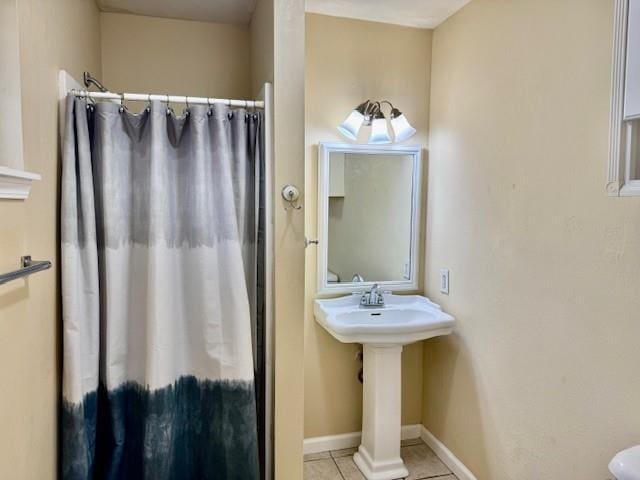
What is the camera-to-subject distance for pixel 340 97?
2.44m

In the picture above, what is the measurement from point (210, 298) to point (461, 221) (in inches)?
54.1

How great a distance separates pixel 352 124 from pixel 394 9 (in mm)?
648

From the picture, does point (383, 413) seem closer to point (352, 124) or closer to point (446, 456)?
point (446, 456)

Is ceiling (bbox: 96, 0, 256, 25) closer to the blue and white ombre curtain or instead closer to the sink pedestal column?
the blue and white ombre curtain

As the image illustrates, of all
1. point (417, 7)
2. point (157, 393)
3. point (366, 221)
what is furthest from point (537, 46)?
point (157, 393)

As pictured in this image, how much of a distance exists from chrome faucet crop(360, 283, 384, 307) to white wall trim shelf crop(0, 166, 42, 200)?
1.72 meters

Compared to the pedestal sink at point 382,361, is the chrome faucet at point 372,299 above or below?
above

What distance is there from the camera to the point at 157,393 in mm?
1681

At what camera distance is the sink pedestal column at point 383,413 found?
2283 millimetres

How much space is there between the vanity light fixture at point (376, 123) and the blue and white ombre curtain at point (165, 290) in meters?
0.74

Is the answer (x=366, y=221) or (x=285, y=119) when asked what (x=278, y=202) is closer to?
(x=285, y=119)

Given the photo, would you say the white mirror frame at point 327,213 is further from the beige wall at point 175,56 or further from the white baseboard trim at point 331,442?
the white baseboard trim at point 331,442

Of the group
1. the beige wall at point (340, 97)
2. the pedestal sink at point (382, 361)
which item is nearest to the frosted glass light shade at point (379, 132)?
the beige wall at point (340, 97)

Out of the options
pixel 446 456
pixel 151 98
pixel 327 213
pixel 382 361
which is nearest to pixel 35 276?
pixel 151 98
